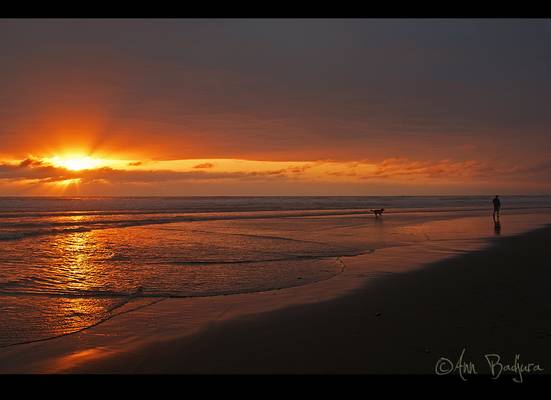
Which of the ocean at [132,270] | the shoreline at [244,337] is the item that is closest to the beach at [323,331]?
the shoreline at [244,337]

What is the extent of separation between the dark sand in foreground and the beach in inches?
0.7

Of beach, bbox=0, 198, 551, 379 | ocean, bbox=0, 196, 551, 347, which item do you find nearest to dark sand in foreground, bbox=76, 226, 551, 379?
beach, bbox=0, 198, 551, 379

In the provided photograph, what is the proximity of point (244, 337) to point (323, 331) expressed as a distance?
132 centimetres

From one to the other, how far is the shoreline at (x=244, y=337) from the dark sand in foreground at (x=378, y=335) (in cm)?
2

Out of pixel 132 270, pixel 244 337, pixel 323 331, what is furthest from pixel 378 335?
pixel 132 270

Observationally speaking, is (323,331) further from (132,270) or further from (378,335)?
(132,270)

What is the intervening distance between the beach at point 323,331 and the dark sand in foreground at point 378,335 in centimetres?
2

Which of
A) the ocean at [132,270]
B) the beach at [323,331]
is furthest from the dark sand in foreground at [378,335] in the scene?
the ocean at [132,270]

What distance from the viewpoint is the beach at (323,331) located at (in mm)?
6051

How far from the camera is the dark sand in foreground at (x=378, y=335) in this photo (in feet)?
19.6

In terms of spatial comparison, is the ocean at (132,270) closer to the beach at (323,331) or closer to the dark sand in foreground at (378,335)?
the beach at (323,331)

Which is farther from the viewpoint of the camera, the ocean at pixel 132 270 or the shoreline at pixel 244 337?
the ocean at pixel 132 270
